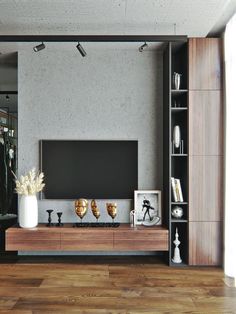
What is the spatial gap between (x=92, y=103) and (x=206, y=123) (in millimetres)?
1433

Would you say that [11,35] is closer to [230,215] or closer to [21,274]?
[21,274]

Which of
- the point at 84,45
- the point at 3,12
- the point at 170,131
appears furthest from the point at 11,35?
the point at 170,131

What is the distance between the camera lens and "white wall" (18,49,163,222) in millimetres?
4348

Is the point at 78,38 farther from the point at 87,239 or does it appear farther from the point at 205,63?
the point at 87,239

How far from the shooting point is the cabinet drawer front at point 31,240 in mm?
3889

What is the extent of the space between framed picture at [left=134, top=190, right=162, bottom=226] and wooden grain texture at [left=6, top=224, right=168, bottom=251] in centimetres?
35

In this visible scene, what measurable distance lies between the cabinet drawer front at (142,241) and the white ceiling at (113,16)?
2.26m

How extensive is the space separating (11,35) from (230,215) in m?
3.04

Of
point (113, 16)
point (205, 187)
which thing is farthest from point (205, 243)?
point (113, 16)

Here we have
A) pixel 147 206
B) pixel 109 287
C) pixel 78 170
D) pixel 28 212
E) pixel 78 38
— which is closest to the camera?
pixel 109 287

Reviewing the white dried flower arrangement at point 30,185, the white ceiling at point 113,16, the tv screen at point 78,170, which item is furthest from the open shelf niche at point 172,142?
the white dried flower arrangement at point 30,185

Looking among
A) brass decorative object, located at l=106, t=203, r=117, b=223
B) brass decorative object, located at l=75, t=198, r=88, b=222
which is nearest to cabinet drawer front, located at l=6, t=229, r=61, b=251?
brass decorative object, located at l=75, t=198, r=88, b=222

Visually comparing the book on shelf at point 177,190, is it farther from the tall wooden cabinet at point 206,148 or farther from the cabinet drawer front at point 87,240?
the cabinet drawer front at point 87,240

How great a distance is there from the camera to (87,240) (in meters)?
3.91
